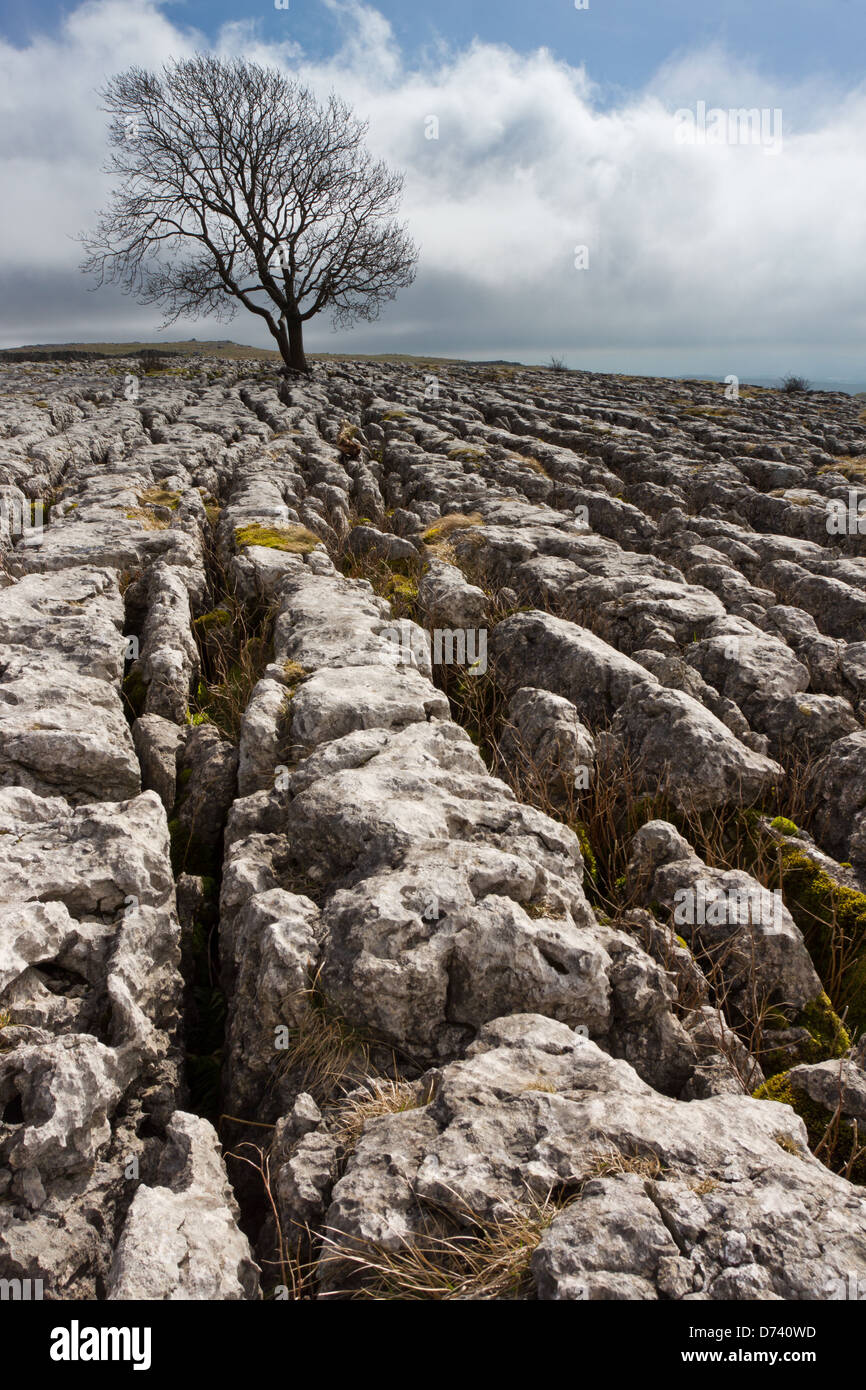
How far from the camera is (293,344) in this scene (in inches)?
1566

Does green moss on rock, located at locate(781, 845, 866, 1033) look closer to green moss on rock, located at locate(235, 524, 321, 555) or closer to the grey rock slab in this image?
the grey rock slab

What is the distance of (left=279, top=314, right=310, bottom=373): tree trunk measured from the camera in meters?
39.6

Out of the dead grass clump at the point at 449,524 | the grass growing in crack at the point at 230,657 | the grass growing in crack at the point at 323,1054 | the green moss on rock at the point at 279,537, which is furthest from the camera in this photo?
the dead grass clump at the point at 449,524

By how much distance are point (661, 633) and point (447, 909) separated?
17.1 feet

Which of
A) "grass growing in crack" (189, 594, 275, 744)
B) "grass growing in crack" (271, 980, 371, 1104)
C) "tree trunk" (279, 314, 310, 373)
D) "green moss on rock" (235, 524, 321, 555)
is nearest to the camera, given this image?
"grass growing in crack" (271, 980, 371, 1104)

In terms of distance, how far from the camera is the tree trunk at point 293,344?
130 feet

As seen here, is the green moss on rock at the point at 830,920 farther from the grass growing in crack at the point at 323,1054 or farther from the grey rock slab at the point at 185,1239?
the grey rock slab at the point at 185,1239

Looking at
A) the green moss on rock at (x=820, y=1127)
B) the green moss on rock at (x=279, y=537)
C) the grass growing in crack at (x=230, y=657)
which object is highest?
the green moss on rock at (x=279, y=537)

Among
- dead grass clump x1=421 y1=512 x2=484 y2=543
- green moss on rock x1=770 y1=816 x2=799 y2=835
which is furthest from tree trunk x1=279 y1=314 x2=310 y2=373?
green moss on rock x1=770 y1=816 x2=799 y2=835

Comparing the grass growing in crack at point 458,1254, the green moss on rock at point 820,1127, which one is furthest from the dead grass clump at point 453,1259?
the green moss on rock at point 820,1127

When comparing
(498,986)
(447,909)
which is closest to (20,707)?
(447,909)

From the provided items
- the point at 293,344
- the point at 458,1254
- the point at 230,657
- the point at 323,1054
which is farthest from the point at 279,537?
the point at 293,344

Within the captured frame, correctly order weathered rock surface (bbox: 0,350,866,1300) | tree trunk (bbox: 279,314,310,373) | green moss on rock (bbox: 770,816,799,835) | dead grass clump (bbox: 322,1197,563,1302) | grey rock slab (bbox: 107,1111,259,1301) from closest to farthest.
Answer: dead grass clump (bbox: 322,1197,563,1302), grey rock slab (bbox: 107,1111,259,1301), weathered rock surface (bbox: 0,350,866,1300), green moss on rock (bbox: 770,816,799,835), tree trunk (bbox: 279,314,310,373)

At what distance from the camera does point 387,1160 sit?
2.74 meters
